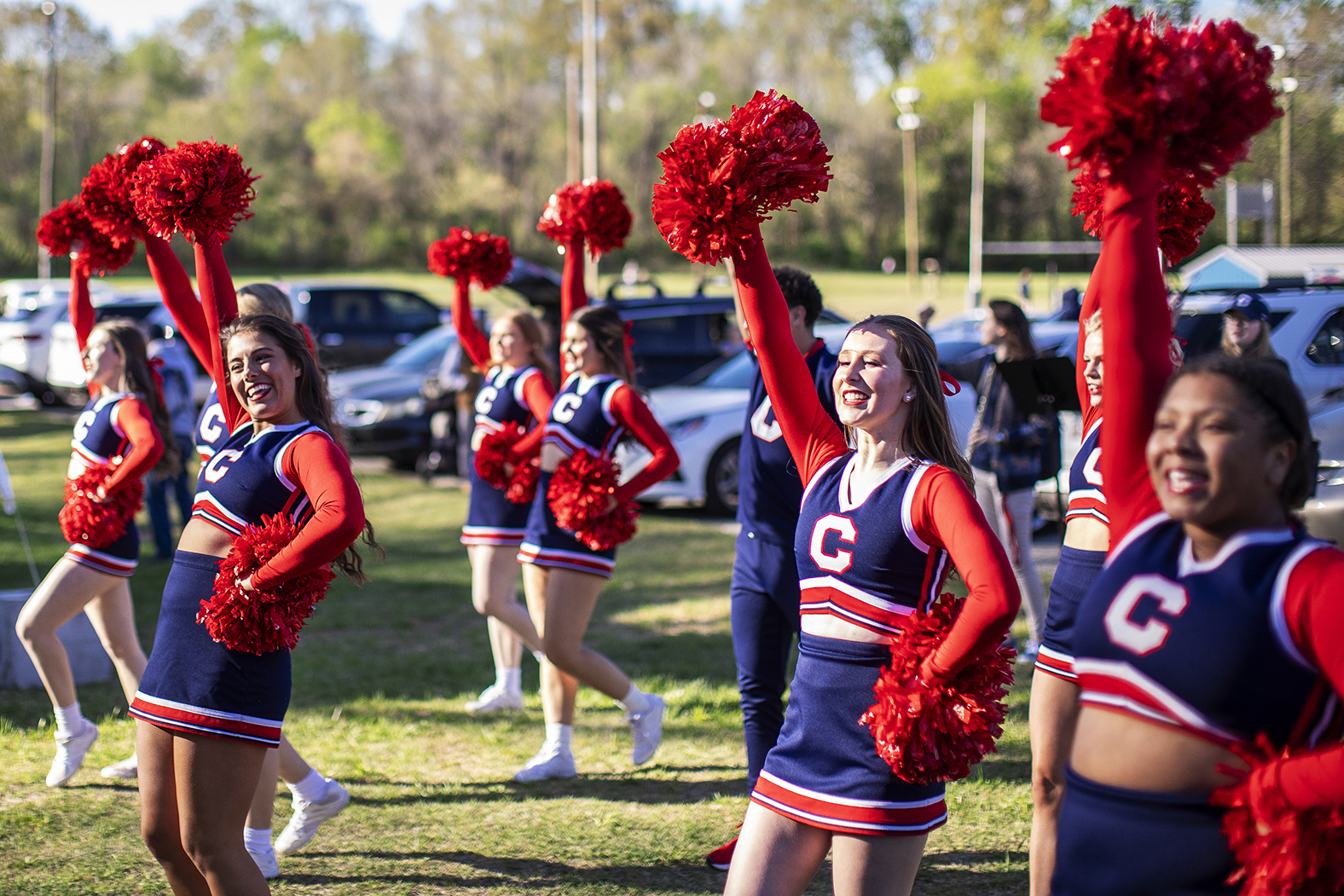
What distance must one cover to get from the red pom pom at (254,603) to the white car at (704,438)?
Answer: 23.8ft

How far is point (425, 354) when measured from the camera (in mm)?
14773

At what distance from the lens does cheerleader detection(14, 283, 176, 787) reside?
15.6 feet

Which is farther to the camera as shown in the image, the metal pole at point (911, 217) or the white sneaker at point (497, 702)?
the metal pole at point (911, 217)

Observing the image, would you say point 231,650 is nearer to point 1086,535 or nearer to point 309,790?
point 309,790

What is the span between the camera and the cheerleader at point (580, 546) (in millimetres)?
4953

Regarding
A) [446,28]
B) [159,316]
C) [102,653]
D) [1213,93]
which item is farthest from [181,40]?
[1213,93]

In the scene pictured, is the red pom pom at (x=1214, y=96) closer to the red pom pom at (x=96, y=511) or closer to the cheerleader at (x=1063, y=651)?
the cheerleader at (x=1063, y=651)

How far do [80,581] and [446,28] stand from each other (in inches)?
2440

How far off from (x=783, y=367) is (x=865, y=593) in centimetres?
55

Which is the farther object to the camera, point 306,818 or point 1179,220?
point 306,818

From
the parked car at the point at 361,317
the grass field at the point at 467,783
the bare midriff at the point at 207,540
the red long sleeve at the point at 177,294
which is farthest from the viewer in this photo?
the parked car at the point at 361,317

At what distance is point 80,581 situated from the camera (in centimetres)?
476

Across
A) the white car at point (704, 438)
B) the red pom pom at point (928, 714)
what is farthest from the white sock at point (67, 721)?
the white car at point (704, 438)

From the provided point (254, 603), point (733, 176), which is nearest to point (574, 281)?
point (254, 603)
